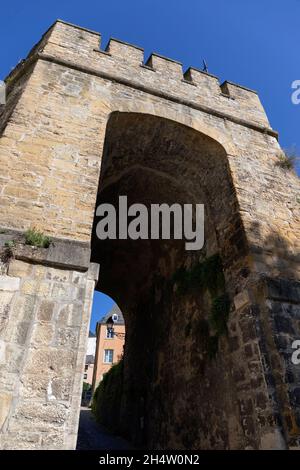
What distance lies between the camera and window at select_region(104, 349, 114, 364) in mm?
30656

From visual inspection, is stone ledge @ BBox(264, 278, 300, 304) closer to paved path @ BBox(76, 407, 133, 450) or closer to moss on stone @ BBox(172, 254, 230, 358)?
moss on stone @ BBox(172, 254, 230, 358)

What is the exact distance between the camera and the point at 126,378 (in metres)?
9.49

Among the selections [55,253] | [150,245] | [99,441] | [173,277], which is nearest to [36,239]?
[55,253]

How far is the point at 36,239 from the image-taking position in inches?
139

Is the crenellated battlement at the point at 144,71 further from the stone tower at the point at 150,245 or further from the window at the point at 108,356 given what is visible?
the window at the point at 108,356

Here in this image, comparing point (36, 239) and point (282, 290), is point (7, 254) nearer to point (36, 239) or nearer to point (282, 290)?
point (36, 239)

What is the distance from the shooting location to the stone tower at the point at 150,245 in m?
3.10

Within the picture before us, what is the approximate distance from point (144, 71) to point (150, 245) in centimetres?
389

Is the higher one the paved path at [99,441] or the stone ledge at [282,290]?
the stone ledge at [282,290]

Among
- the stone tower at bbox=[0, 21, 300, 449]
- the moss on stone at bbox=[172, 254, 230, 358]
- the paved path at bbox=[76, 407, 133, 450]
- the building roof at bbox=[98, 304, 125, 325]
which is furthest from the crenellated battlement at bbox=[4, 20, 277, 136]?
the building roof at bbox=[98, 304, 125, 325]

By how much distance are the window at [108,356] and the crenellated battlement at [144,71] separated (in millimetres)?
27127

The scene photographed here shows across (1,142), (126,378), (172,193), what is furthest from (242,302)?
(126,378)

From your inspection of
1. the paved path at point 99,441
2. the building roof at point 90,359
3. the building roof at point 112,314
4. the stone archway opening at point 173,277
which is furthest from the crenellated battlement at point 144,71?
the building roof at point 90,359
